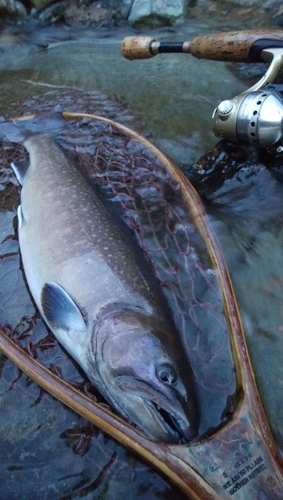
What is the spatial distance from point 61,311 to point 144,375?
569mm

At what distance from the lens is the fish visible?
6.02 ft

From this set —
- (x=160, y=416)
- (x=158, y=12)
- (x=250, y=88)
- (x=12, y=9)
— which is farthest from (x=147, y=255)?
(x=12, y=9)

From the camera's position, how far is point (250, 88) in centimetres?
293

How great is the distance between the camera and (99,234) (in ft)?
8.07

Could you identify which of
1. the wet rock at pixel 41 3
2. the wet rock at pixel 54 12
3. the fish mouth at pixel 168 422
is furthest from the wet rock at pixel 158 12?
the fish mouth at pixel 168 422

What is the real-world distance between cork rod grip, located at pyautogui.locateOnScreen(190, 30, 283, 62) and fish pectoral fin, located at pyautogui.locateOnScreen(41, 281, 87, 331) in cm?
215

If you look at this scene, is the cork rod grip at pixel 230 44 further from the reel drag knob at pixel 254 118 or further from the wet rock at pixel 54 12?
the wet rock at pixel 54 12

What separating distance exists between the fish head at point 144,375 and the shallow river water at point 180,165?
0.98 feet

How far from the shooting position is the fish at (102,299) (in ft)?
6.02

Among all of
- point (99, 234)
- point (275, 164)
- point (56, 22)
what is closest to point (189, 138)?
point (275, 164)

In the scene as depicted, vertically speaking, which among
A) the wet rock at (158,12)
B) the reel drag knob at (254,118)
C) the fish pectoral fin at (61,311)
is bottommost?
the fish pectoral fin at (61,311)

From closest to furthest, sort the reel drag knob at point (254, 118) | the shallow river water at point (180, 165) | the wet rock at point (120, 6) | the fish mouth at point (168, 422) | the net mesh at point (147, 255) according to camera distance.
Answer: the fish mouth at point (168, 422) < the shallow river water at point (180, 165) < the net mesh at point (147, 255) < the reel drag knob at point (254, 118) < the wet rock at point (120, 6)

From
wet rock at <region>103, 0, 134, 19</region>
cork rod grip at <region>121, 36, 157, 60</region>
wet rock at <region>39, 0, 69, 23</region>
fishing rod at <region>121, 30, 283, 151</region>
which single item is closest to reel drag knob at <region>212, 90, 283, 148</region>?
fishing rod at <region>121, 30, 283, 151</region>

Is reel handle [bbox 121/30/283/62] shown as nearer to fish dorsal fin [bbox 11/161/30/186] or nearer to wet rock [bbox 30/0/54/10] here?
fish dorsal fin [bbox 11/161/30/186]
